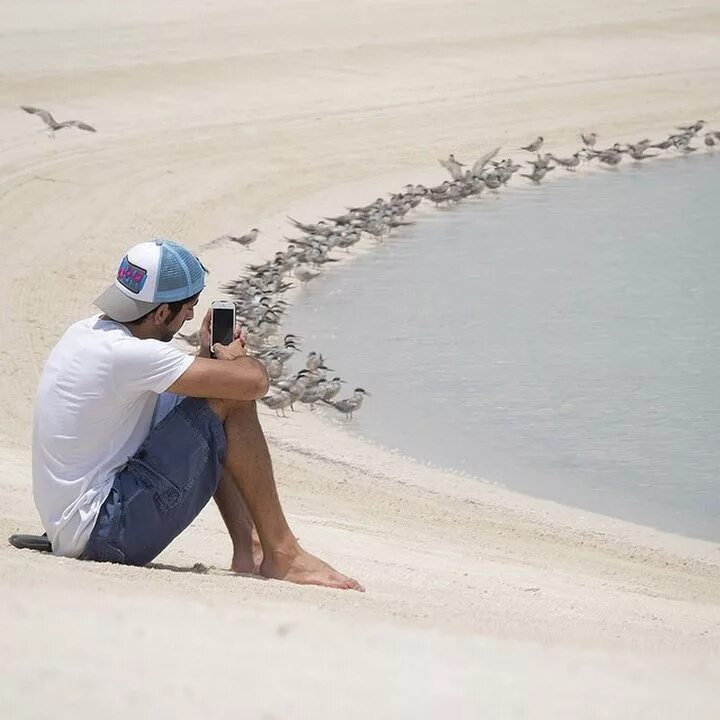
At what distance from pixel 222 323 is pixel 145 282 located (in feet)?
1.21

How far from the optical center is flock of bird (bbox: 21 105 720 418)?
11.3m

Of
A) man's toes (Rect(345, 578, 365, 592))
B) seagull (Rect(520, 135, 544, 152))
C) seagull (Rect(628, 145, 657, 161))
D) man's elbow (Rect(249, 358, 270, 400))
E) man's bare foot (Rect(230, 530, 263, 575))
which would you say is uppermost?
man's elbow (Rect(249, 358, 270, 400))

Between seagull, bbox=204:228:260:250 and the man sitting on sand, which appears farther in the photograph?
seagull, bbox=204:228:260:250

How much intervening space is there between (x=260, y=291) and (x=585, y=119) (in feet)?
39.5

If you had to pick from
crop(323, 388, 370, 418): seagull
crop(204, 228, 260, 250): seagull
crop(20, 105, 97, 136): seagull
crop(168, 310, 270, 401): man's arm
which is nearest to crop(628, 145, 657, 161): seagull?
crop(20, 105, 97, 136): seagull

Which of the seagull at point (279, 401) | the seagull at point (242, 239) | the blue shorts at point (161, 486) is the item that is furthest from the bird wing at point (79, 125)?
the blue shorts at point (161, 486)

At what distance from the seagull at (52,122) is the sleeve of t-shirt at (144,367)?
15804 mm

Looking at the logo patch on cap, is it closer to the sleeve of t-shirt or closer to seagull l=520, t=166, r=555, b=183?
the sleeve of t-shirt

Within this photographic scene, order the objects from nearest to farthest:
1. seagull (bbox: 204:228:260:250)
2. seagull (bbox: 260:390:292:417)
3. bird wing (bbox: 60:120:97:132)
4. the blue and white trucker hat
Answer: the blue and white trucker hat < seagull (bbox: 260:390:292:417) < seagull (bbox: 204:228:260:250) < bird wing (bbox: 60:120:97:132)

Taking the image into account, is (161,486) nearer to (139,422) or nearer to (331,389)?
(139,422)

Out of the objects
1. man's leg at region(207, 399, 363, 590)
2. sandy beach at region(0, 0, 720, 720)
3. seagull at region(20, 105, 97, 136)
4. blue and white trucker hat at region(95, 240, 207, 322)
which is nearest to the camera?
sandy beach at region(0, 0, 720, 720)

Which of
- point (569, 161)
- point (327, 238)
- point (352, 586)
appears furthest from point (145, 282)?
point (569, 161)

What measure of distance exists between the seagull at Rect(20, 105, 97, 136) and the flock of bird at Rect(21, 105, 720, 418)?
1 cm

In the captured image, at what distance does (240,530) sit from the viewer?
559cm
